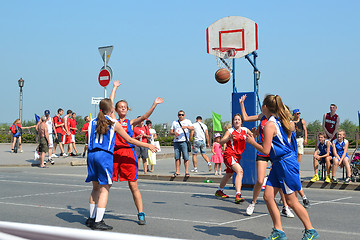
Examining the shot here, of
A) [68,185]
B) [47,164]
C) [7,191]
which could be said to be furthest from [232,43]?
[47,164]

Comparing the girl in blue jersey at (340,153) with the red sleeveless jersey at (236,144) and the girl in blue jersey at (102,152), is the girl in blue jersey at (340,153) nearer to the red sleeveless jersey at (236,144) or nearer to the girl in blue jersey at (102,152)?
the red sleeveless jersey at (236,144)

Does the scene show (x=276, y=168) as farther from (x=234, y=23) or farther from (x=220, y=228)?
(x=234, y=23)

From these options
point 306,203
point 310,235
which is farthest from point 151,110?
point 306,203

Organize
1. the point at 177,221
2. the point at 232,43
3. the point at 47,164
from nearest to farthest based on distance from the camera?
the point at 177,221, the point at 232,43, the point at 47,164

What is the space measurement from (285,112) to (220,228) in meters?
1.96

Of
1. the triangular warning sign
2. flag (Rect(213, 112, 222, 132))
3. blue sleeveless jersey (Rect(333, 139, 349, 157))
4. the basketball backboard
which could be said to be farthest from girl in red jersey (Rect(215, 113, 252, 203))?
flag (Rect(213, 112, 222, 132))

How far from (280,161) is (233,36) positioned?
8.87 meters

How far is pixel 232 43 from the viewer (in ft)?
48.4

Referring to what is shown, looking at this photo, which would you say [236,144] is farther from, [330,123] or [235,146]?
[330,123]

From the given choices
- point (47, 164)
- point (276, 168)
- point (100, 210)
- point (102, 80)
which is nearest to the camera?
point (276, 168)

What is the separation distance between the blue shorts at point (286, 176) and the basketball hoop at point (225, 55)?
26.1 ft

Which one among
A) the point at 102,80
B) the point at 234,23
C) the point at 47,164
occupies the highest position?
the point at 234,23

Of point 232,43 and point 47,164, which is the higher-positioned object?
point 232,43

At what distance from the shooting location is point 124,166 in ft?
24.6
